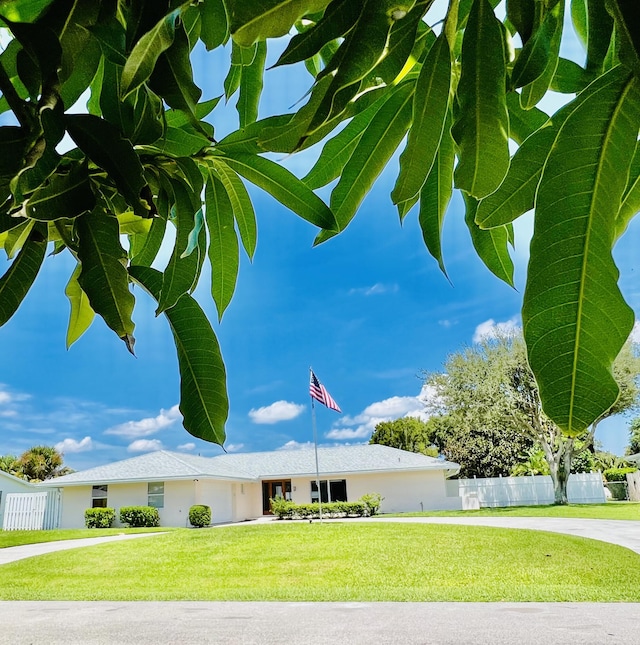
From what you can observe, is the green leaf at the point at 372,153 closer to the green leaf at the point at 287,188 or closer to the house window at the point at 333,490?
the green leaf at the point at 287,188

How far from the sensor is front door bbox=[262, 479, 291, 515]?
21.3 m

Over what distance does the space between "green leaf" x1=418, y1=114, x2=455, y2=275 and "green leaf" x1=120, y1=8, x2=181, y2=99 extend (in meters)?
0.27

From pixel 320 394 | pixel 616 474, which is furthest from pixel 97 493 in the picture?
pixel 616 474

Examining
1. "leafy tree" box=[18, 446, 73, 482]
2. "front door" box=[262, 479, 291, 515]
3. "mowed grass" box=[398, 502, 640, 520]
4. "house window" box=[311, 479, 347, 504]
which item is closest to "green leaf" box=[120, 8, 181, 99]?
"mowed grass" box=[398, 502, 640, 520]

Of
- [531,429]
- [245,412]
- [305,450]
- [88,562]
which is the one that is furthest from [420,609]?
[245,412]

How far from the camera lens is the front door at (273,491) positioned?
2127cm

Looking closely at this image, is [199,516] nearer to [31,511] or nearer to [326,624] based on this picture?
[31,511]

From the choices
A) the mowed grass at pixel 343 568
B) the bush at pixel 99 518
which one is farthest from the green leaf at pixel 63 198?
the bush at pixel 99 518

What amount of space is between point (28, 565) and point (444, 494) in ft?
43.7

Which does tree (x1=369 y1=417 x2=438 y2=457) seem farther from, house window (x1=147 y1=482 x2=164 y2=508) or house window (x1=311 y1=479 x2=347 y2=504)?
house window (x1=147 y1=482 x2=164 y2=508)

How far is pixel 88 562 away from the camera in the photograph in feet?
34.2

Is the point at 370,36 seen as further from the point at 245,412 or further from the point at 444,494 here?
the point at 245,412

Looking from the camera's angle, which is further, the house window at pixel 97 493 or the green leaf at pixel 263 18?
the house window at pixel 97 493

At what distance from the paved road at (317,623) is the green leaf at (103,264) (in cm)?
548
